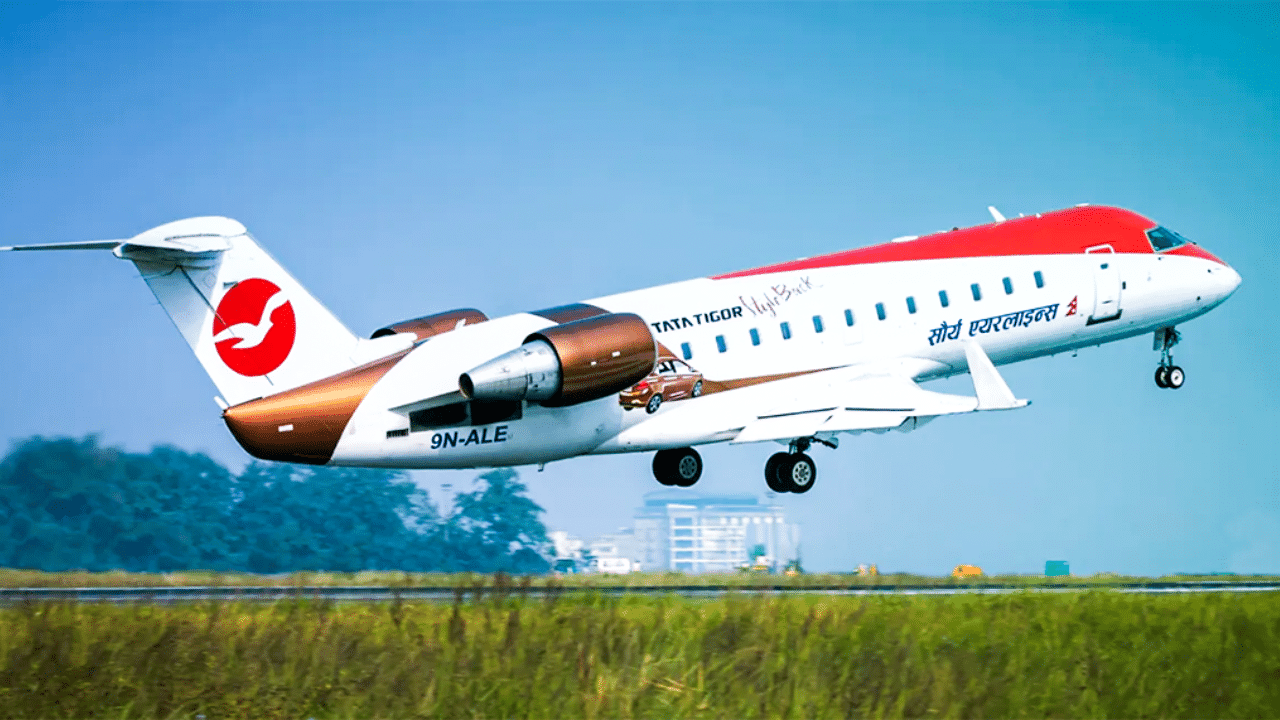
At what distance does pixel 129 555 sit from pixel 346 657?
3082 centimetres

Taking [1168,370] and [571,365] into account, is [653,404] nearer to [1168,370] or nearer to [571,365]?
[571,365]

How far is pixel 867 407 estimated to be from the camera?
30359 millimetres

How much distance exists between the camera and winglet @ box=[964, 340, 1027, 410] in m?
29.6

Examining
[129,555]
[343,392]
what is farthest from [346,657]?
[129,555]

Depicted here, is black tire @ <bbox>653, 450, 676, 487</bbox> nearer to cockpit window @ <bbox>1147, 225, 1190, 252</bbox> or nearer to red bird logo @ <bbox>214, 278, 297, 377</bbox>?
red bird logo @ <bbox>214, 278, 297, 377</bbox>

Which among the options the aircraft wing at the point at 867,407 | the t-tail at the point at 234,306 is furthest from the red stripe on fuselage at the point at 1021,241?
the t-tail at the point at 234,306

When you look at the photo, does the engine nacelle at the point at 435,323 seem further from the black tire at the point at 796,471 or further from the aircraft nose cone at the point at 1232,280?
the aircraft nose cone at the point at 1232,280

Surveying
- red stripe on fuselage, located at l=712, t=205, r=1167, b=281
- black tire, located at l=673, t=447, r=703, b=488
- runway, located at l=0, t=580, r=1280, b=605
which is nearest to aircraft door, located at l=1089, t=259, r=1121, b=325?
red stripe on fuselage, located at l=712, t=205, r=1167, b=281

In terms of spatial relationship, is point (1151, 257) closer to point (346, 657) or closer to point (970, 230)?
point (970, 230)

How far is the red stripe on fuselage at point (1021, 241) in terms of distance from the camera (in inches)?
1262

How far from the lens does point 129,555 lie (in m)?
44.9

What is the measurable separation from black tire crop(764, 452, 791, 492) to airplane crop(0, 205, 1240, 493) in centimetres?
5

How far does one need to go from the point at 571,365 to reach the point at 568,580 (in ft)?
11.1

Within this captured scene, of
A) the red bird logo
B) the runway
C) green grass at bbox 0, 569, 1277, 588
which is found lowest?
the runway
